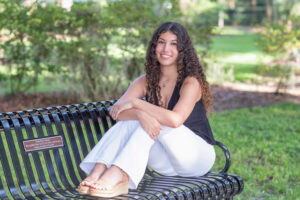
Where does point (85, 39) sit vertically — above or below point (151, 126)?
above

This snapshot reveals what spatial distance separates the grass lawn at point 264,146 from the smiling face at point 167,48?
65.9 inches

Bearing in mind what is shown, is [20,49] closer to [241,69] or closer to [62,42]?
[62,42]

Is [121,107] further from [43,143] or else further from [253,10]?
[253,10]

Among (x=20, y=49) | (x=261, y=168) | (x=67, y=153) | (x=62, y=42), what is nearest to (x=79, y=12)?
(x=62, y=42)

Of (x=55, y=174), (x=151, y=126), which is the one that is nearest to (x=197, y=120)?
(x=151, y=126)

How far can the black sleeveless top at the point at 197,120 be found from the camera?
12.3ft

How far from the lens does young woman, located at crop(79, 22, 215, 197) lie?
10.7 feet

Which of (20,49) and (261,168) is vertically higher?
(20,49)

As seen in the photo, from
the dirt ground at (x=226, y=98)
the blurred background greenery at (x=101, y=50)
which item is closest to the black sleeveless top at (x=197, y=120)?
the blurred background greenery at (x=101, y=50)

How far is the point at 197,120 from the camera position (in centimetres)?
378

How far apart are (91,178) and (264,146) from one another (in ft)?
12.4

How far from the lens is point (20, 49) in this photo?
893 centimetres

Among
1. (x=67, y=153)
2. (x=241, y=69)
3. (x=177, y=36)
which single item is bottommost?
(x=241, y=69)

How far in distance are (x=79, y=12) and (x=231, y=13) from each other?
40.0 meters
